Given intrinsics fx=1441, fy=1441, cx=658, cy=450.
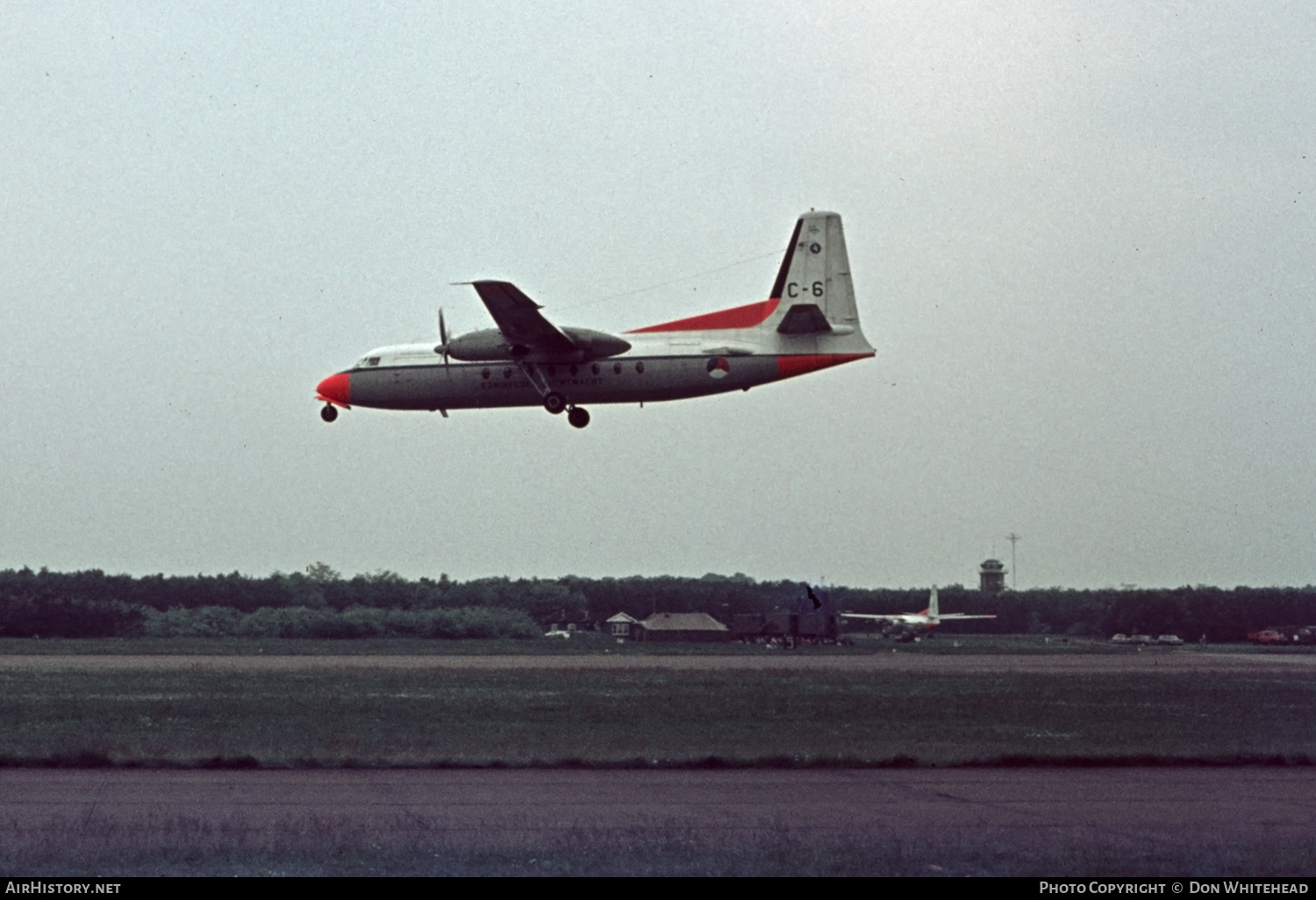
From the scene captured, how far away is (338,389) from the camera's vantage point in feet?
128

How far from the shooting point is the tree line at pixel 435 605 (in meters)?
107

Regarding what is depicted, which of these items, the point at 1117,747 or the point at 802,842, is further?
the point at 1117,747

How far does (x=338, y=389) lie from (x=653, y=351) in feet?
30.6

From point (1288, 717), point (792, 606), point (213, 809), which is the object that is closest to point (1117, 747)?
point (1288, 717)

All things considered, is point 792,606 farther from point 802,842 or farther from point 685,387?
point 802,842

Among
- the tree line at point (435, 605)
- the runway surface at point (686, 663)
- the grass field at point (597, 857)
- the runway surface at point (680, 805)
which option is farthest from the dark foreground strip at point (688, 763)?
the tree line at point (435, 605)

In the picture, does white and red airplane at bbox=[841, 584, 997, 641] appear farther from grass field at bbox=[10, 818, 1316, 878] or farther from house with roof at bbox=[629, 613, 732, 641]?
grass field at bbox=[10, 818, 1316, 878]

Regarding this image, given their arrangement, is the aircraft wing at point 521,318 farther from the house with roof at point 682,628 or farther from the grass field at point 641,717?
the house with roof at point 682,628

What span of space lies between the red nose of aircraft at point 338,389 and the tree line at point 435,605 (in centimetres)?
6633

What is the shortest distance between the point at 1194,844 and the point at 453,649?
77.5m

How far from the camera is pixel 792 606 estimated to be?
127 metres

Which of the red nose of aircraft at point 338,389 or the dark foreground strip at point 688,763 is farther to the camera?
the red nose of aircraft at point 338,389

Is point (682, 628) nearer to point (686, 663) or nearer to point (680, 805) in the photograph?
point (686, 663)

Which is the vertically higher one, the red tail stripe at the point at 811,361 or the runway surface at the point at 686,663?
the red tail stripe at the point at 811,361
